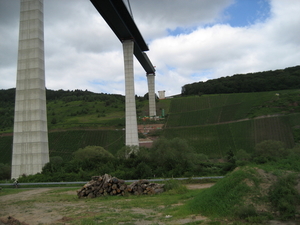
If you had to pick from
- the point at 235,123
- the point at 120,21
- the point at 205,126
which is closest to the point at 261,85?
the point at 235,123

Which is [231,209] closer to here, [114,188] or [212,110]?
[114,188]

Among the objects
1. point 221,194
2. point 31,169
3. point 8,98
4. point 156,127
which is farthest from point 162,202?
point 8,98

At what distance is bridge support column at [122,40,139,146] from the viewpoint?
139ft

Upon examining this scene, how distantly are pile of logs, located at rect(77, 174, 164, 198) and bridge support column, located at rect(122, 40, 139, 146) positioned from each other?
26774mm

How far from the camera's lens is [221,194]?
8.68 m

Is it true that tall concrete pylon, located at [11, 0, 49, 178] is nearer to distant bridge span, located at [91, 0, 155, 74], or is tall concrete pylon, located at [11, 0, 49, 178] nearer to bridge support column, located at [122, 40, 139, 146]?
distant bridge span, located at [91, 0, 155, 74]

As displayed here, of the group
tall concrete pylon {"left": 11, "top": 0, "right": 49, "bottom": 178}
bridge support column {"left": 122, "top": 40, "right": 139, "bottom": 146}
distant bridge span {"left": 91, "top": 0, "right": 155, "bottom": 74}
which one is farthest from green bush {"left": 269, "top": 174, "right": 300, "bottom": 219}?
bridge support column {"left": 122, "top": 40, "right": 139, "bottom": 146}

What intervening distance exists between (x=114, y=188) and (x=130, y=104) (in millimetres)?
28137

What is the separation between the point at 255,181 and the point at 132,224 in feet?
13.8

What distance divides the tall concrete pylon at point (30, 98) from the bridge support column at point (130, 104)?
17.2 meters

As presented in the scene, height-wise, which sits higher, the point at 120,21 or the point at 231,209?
the point at 120,21

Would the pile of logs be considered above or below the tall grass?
below

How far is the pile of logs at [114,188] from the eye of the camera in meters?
14.8

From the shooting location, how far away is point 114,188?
1491 cm
